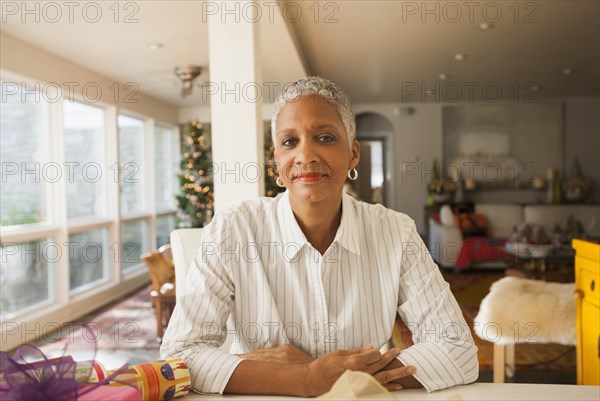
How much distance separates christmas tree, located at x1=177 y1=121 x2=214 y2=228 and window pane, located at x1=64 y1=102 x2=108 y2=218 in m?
1.07

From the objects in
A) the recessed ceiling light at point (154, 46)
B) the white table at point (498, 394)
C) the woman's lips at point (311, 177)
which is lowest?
the white table at point (498, 394)

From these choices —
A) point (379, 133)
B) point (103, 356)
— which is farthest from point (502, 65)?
point (103, 356)

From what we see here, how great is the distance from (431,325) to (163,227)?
7787 mm

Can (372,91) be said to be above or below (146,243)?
above

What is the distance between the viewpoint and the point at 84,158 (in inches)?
241

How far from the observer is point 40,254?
5.05 m

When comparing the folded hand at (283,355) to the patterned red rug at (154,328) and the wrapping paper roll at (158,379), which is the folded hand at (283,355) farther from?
the patterned red rug at (154,328)

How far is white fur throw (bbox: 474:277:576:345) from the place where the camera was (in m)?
2.66

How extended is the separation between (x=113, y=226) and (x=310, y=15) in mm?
3923

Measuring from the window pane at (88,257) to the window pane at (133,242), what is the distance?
1.74ft

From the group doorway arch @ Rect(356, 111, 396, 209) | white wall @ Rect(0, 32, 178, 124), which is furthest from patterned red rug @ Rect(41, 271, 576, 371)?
doorway arch @ Rect(356, 111, 396, 209)

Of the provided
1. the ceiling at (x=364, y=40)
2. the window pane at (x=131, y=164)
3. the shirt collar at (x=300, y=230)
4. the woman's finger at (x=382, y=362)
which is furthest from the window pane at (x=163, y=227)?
the woman's finger at (x=382, y=362)

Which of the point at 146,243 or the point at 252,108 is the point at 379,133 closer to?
the point at 146,243

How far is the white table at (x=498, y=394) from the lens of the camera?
3.02ft
